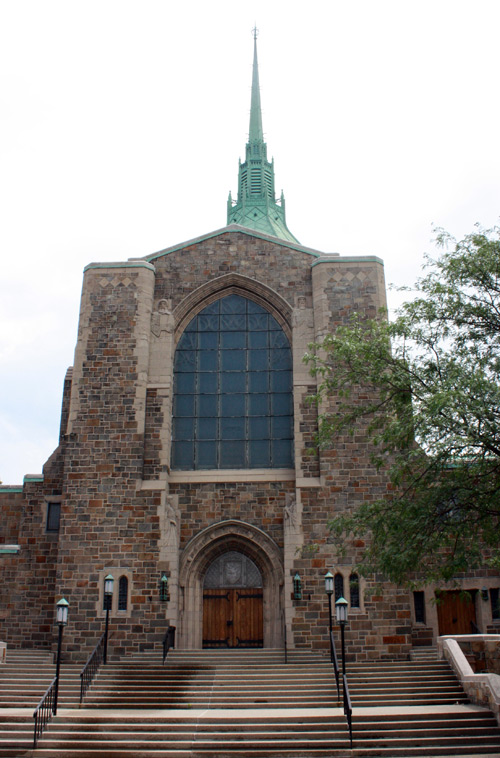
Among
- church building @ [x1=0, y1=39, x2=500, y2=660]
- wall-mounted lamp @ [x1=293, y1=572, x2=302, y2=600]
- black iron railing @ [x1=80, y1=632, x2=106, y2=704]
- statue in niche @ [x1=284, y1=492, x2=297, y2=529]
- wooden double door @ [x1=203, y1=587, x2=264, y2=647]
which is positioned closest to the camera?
black iron railing @ [x1=80, y1=632, x2=106, y2=704]

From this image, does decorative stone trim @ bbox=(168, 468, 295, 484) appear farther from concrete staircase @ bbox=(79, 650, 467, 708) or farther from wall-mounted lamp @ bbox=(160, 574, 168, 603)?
concrete staircase @ bbox=(79, 650, 467, 708)

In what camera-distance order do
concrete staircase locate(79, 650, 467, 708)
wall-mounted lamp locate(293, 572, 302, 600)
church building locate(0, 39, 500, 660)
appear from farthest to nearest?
church building locate(0, 39, 500, 660) < wall-mounted lamp locate(293, 572, 302, 600) < concrete staircase locate(79, 650, 467, 708)

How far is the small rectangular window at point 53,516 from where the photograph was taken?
2040 cm

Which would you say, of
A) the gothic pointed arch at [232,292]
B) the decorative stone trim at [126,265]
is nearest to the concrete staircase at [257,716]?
the gothic pointed arch at [232,292]

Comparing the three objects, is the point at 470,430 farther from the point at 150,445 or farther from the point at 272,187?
the point at 272,187

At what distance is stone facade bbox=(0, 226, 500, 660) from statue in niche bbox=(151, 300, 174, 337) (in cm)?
4

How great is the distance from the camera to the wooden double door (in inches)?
743

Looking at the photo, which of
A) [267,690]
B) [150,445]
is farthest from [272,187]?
[267,690]

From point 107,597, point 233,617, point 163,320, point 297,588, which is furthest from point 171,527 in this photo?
point 163,320

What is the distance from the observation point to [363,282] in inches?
821

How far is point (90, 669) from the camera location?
53.4 ft

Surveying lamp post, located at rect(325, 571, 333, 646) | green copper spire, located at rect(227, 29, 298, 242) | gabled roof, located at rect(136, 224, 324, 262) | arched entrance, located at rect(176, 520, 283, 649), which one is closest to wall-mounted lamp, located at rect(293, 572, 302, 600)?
arched entrance, located at rect(176, 520, 283, 649)

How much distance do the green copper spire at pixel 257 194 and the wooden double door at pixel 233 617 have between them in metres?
23.2

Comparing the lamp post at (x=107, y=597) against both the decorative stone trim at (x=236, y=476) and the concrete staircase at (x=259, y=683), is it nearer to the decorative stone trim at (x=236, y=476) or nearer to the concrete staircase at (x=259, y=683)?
the concrete staircase at (x=259, y=683)
